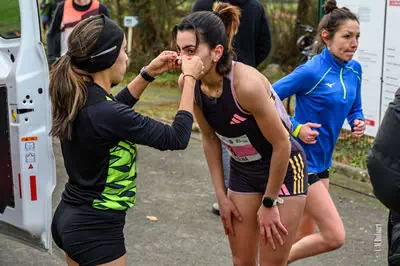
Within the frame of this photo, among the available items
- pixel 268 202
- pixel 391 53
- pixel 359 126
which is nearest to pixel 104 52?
pixel 268 202

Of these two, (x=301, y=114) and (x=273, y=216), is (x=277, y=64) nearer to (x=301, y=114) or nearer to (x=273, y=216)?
(x=301, y=114)

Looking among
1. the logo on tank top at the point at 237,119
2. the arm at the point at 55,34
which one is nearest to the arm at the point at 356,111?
the logo on tank top at the point at 237,119

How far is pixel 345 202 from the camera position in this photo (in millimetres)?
6824

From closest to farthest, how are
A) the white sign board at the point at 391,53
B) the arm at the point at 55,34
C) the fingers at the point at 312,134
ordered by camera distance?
the fingers at the point at 312,134 → the white sign board at the point at 391,53 → the arm at the point at 55,34

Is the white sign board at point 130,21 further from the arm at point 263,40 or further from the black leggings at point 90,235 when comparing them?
the black leggings at point 90,235

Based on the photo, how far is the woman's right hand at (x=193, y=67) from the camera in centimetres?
342

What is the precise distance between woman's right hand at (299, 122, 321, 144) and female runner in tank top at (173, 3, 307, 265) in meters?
0.36

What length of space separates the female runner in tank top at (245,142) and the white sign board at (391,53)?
3533 mm

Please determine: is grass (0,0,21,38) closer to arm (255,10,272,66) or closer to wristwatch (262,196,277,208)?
wristwatch (262,196,277,208)

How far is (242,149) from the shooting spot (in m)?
3.84

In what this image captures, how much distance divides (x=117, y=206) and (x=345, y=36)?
209 centimetres

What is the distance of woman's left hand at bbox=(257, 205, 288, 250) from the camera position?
3818mm

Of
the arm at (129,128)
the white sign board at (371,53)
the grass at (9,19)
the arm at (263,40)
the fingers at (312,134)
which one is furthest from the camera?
the white sign board at (371,53)

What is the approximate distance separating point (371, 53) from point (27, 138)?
14.1 feet
